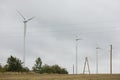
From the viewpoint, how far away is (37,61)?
17375cm

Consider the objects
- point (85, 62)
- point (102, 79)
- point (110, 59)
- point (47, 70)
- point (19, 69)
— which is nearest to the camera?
point (102, 79)

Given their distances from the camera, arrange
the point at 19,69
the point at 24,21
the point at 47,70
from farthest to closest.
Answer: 1. the point at 47,70
2. the point at 19,69
3. the point at 24,21

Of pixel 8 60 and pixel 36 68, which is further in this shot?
pixel 36 68

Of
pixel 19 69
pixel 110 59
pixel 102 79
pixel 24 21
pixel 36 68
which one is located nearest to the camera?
pixel 102 79

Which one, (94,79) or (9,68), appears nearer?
(94,79)

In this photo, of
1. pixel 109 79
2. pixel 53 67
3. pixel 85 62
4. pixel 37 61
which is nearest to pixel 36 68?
pixel 37 61

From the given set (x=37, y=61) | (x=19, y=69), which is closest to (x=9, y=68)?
(x=19, y=69)

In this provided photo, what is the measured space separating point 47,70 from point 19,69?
3270cm

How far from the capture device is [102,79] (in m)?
44.8

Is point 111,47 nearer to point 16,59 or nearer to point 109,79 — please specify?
point 16,59

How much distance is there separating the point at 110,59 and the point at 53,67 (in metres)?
49.3

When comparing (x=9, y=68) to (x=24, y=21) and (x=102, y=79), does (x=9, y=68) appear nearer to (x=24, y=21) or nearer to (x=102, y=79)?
(x=24, y=21)

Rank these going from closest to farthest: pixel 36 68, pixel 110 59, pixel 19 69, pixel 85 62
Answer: pixel 110 59 → pixel 85 62 → pixel 19 69 → pixel 36 68

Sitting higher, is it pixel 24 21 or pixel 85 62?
pixel 24 21
